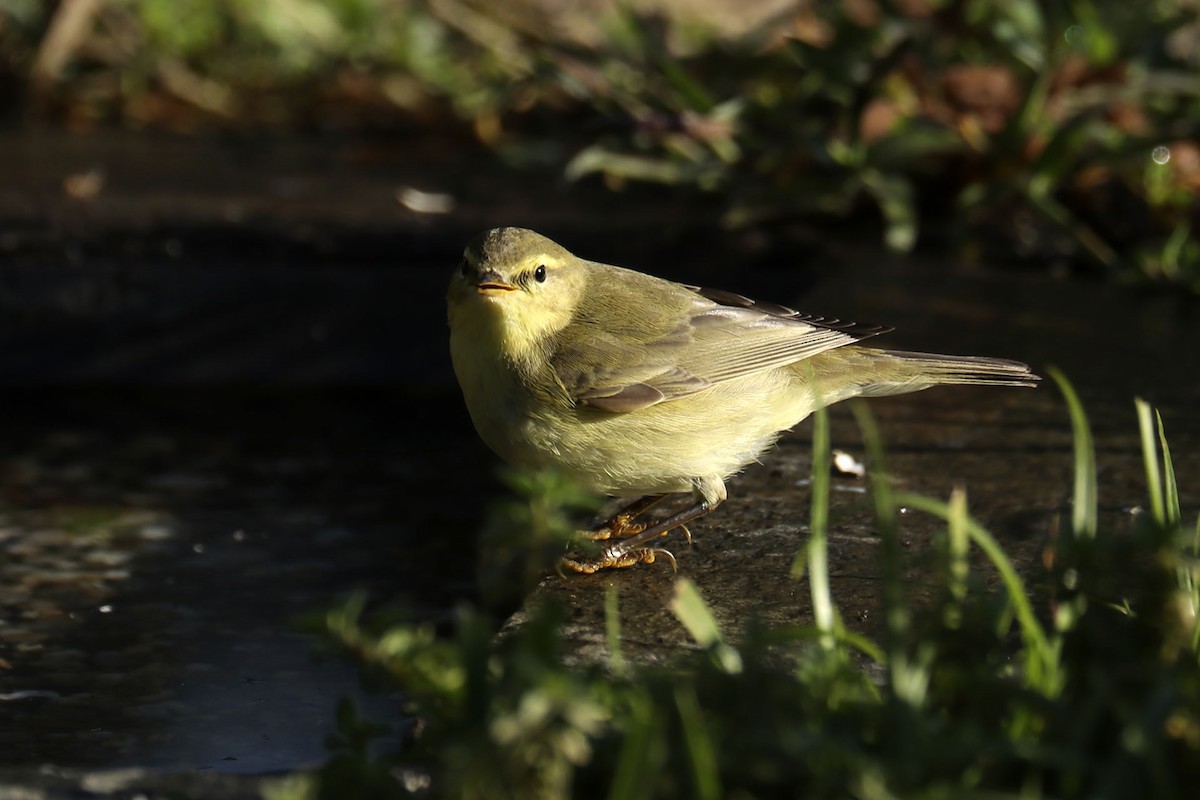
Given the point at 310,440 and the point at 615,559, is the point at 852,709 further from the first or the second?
the point at 310,440

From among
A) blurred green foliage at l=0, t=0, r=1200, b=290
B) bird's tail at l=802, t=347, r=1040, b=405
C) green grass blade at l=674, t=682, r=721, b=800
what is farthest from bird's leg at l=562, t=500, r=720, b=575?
blurred green foliage at l=0, t=0, r=1200, b=290

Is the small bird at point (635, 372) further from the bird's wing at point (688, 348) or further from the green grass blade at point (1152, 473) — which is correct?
the green grass blade at point (1152, 473)

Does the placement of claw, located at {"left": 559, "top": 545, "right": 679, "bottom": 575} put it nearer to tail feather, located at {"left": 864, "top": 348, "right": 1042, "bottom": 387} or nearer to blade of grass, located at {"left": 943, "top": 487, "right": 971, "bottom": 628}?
tail feather, located at {"left": 864, "top": 348, "right": 1042, "bottom": 387}

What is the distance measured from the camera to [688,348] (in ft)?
12.4

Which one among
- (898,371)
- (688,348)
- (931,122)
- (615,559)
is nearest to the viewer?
(615,559)

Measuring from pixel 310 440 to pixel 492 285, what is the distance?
5.06 feet

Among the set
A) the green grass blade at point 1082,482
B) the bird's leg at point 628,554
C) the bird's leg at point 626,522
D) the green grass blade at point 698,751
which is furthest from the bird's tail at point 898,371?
the green grass blade at point 698,751

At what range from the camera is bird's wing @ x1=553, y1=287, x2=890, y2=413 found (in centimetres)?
353

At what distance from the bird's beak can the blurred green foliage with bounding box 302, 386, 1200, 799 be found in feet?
4.78

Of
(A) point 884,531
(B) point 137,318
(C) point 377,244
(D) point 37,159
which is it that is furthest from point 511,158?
(A) point 884,531

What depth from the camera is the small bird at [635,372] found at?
3.47 m

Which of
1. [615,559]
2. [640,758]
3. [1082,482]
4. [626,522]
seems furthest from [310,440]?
[640,758]

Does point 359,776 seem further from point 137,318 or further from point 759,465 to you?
point 137,318

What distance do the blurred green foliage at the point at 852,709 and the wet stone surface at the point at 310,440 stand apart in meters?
0.79
